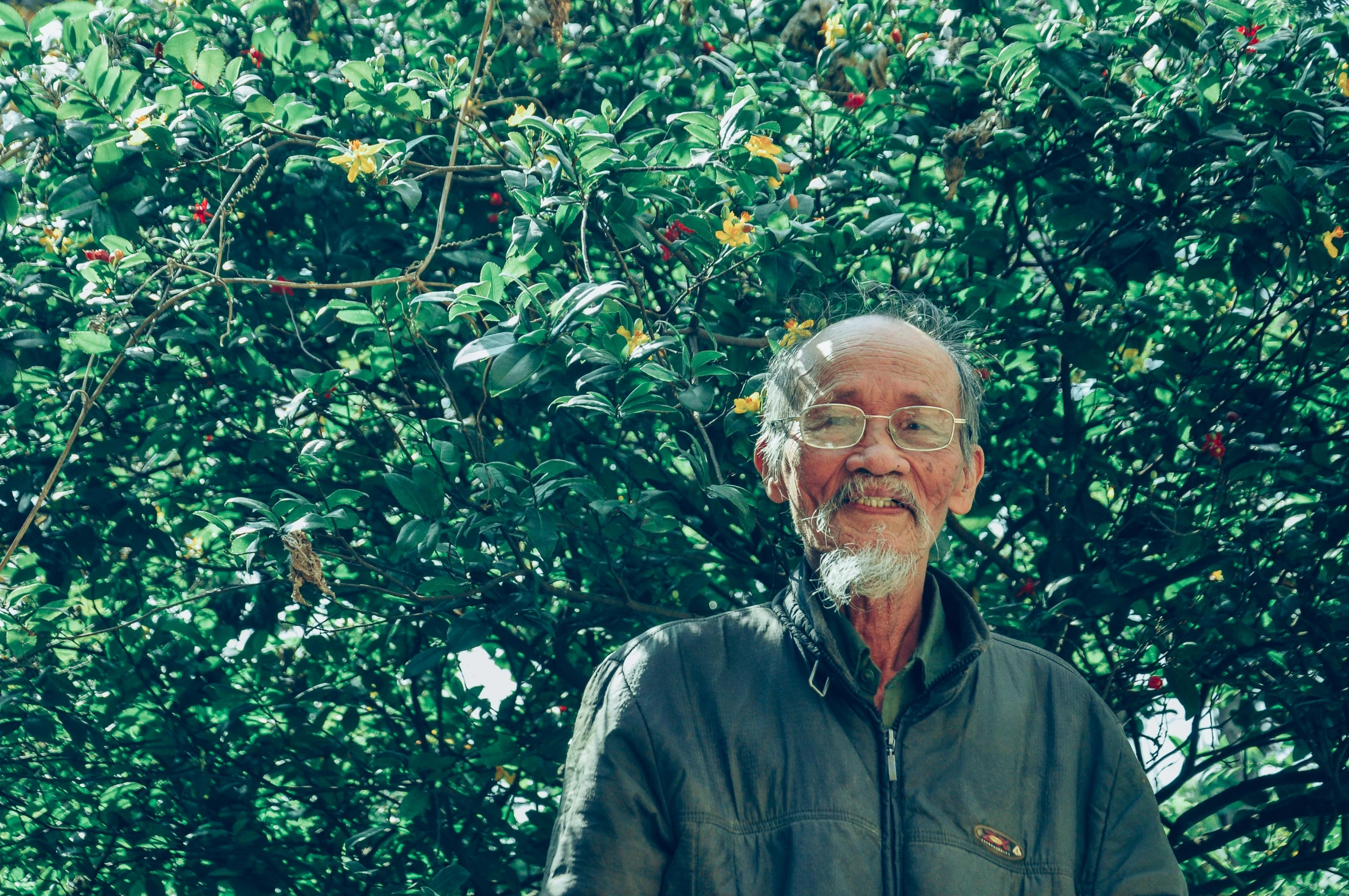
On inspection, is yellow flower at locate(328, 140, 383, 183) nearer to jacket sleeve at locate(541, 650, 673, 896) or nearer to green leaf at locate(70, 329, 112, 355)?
green leaf at locate(70, 329, 112, 355)

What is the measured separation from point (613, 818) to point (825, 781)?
0.28 metres

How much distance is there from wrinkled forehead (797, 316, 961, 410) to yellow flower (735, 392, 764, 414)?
0.66 ft

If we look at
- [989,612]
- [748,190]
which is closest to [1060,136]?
[748,190]

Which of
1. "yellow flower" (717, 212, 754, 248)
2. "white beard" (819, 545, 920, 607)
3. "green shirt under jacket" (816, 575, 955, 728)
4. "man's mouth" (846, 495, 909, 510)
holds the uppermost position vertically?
"yellow flower" (717, 212, 754, 248)

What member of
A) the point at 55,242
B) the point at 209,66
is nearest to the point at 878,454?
the point at 209,66

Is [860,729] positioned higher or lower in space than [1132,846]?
higher

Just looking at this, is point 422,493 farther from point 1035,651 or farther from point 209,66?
point 1035,651

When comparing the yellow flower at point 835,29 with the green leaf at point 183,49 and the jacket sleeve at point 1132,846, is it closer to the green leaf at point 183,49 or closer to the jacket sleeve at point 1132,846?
the green leaf at point 183,49

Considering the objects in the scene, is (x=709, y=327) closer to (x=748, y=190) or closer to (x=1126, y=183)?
(x=748, y=190)

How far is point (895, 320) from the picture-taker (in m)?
1.96

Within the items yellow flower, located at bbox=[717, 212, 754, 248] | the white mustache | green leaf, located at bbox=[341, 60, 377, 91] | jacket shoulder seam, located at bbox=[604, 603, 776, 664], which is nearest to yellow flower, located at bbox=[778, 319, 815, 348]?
yellow flower, located at bbox=[717, 212, 754, 248]

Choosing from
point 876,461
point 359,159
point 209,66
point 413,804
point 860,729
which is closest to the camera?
point 860,729

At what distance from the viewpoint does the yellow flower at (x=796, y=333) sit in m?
2.16

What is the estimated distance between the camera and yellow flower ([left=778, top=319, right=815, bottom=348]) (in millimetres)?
2160
